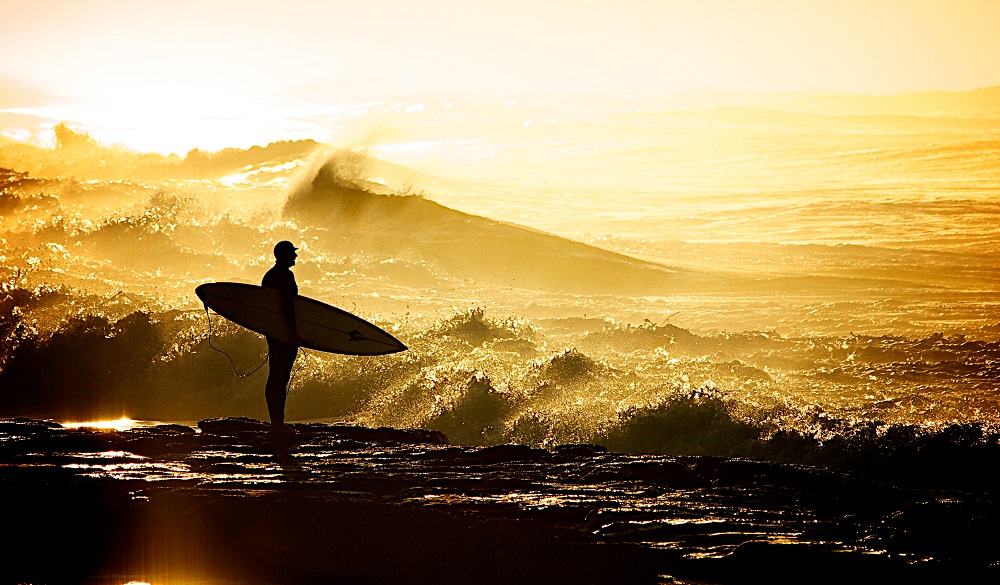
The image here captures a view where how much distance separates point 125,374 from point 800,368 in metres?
9.10

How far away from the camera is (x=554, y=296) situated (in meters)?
21.0

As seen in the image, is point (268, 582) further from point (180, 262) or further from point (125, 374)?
point (180, 262)

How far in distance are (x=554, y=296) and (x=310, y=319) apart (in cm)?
1208

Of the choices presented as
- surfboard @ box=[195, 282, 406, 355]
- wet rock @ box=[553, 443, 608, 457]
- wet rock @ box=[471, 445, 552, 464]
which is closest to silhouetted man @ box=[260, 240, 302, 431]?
surfboard @ box=[195, 282, 406, 355]

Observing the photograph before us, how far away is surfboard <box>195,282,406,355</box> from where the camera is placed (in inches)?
348

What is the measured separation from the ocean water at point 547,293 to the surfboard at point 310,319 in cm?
136

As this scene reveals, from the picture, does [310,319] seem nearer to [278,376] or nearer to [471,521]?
[278,376]

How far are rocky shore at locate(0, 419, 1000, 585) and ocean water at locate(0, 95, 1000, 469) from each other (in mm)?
2189

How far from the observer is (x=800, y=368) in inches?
487

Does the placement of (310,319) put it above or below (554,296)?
above

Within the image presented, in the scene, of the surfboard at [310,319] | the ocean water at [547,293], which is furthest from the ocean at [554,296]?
the surfboard at [310,319]

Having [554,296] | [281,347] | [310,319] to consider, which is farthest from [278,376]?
[554,296]

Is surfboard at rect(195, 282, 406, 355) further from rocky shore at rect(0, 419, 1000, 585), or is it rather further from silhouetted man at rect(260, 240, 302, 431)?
rocky shore at rect(0, 419, 1000, 585)

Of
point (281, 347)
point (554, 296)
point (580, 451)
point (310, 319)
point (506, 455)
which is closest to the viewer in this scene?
point (506, 455)
